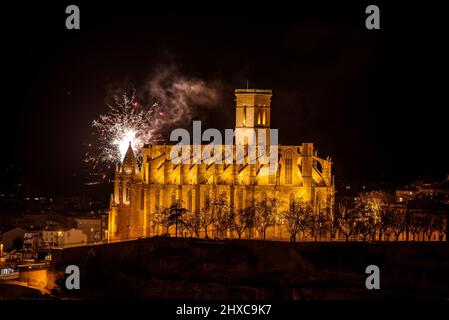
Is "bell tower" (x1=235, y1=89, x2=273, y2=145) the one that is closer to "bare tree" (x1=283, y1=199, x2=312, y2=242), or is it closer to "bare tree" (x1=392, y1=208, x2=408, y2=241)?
"bare tree" (x1=283, y1=199, x2=312, y2=242)

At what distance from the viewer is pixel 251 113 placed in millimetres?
70562

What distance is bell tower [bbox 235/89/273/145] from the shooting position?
7050 centimetres

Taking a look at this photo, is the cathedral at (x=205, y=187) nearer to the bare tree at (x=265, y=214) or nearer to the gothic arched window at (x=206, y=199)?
the gothic arched window at (x=206, y=199)

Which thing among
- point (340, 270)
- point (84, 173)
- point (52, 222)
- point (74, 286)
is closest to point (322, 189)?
point (340, 270)

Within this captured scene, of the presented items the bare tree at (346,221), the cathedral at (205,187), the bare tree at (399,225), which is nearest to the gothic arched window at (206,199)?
the cathedral at (205,187)

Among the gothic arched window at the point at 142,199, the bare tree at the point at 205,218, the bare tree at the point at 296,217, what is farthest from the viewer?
the gothic arched window at the point at 142,199

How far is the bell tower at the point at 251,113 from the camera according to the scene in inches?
2776

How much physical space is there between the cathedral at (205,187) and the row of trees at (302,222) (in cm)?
45

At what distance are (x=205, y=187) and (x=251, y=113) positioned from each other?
6758mm

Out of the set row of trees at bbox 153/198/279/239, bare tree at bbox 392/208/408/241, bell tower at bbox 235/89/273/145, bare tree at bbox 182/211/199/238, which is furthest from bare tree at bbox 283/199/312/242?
bell tower at bbox 235/89/273/145

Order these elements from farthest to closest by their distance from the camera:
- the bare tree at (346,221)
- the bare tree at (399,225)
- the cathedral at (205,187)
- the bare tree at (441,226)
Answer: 1. the cathedral at (205,187)
2. the bare tree at (441,226)
3. the bare tree at (346,221)
4. the bare tree at (399,225)

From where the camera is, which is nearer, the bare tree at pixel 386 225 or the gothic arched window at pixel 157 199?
the bare tree at pixel 386 225

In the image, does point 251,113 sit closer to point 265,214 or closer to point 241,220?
point 265,214

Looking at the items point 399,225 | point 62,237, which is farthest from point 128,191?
point 399,225
